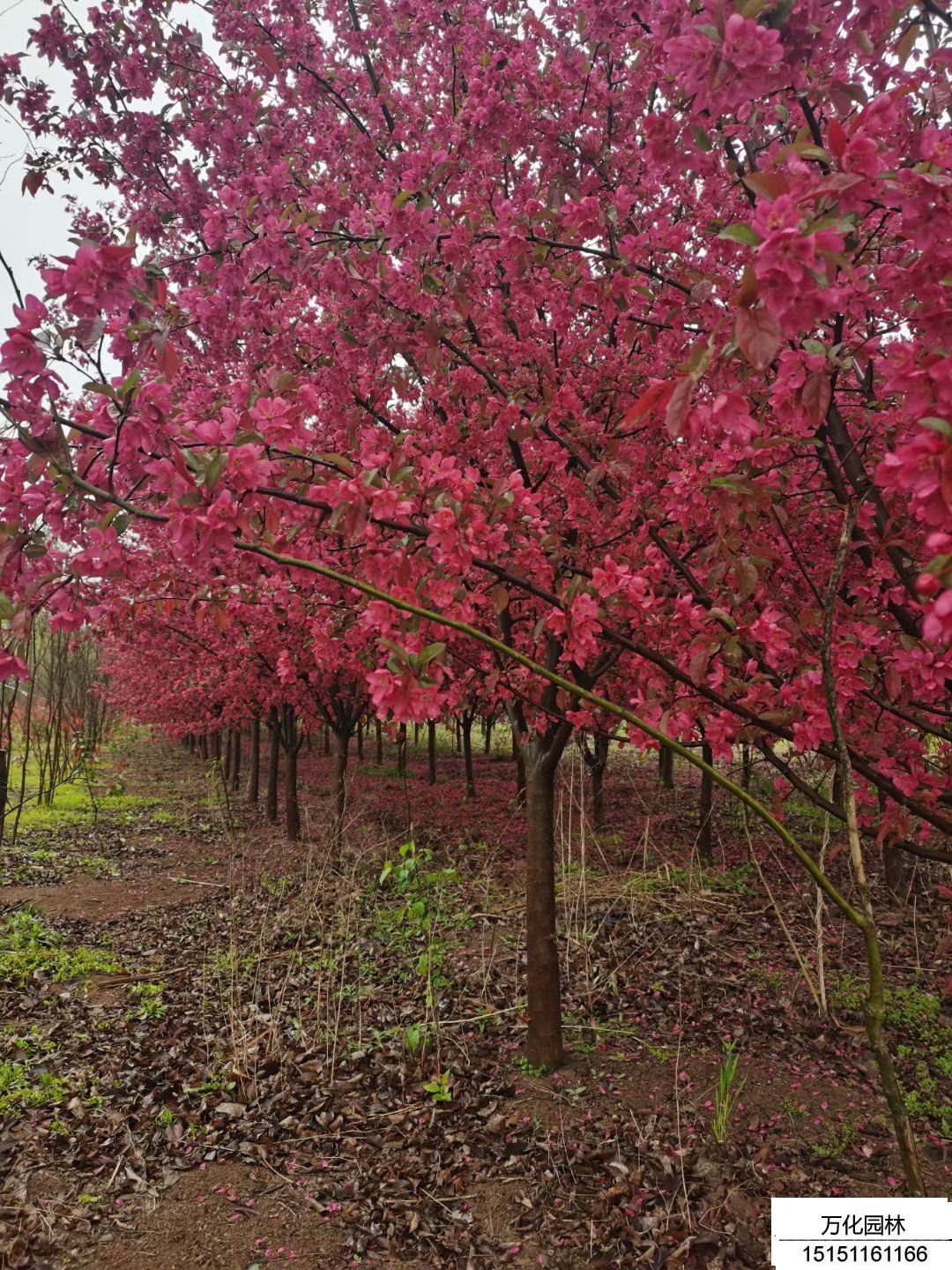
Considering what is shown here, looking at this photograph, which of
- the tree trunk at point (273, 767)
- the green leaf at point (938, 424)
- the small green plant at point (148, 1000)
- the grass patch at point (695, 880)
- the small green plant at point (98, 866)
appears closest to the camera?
Result: the green leaf at point (938, 424)

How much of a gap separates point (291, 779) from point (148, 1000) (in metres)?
5.88

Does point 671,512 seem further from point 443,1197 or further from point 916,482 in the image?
point 443,1197

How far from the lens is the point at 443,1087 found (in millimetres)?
4316

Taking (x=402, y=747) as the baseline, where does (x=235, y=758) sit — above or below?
below

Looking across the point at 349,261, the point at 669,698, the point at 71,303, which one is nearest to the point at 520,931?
the point at 669,698

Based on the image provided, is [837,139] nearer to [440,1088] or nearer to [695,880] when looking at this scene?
[440,1088]

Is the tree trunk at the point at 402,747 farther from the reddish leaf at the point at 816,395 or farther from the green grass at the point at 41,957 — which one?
the reddish leaf at the point at 816,395

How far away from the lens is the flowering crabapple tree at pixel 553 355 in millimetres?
1634

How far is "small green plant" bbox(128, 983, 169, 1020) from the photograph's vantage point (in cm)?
553

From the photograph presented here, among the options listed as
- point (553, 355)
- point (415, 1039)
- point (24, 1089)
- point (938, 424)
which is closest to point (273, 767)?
point (24, 1089)

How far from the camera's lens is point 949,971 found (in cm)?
609

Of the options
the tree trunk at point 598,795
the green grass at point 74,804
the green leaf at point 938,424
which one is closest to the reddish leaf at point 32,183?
the green leaf at point 938,424

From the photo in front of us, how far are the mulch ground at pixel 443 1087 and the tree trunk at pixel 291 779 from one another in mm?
2951

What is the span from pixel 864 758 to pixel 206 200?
5.64 m
